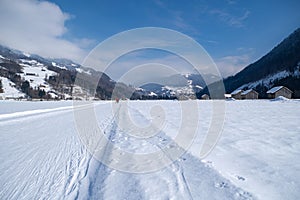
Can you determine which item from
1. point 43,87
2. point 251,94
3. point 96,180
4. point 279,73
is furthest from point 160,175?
point 43,87

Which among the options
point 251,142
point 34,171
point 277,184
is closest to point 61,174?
point 34,171

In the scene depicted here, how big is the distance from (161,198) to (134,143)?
3240 millimetres

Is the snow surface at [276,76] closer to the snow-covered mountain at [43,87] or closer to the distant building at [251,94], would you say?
the distant building at [251,94]

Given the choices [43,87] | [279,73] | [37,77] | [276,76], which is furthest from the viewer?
[37,77]

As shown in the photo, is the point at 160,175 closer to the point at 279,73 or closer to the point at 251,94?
the point at 251,94

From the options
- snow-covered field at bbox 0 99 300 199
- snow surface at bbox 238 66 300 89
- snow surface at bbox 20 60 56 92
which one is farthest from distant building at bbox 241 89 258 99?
snow surface at bbox 20 60 56 92

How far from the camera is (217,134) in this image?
682 cm

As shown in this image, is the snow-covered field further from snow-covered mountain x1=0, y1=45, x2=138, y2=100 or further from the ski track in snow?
snow-covered mountain x1=0, y1=45, x2=138, y2=100

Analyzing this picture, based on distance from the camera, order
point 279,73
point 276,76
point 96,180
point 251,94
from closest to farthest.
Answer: point 96,180
point 251,94
point 276,76
point 279,73

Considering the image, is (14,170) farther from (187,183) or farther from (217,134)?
(217,134)

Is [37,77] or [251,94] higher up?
[37,77]

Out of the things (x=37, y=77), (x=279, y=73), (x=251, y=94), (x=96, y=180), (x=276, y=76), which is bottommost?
(x=96, y=180)

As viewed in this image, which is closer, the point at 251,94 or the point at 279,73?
the point at 251,94

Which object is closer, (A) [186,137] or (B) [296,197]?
(B) [296,197]
